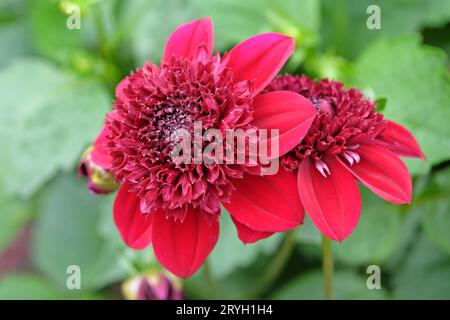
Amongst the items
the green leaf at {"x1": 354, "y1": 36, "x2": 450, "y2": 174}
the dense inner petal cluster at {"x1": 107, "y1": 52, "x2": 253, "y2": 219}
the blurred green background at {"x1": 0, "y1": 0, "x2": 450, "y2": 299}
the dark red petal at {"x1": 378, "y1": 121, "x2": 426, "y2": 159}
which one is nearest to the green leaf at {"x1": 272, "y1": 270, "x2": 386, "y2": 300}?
the blurred green background at {"x1": 0, "y1": 0, "x2": 450, "y2": 299}

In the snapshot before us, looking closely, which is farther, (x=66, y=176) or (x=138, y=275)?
(x=66, y=176)

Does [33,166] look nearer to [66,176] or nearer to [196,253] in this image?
[66,176]

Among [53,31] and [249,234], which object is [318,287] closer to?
[249,234]

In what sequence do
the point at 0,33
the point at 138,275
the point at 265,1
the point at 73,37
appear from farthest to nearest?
the point at 0,33 → the point at 73,37 → the point at 265,1 → the point at 138,275

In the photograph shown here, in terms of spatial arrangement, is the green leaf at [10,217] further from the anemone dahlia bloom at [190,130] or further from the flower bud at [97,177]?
the anemone dahlia bloom at [190,130]

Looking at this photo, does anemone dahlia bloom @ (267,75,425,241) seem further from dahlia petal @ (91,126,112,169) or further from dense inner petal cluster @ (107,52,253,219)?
dahlia petal @ (91,126,112,169)

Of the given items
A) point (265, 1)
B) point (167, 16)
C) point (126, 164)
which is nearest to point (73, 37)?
point (167, 16)
